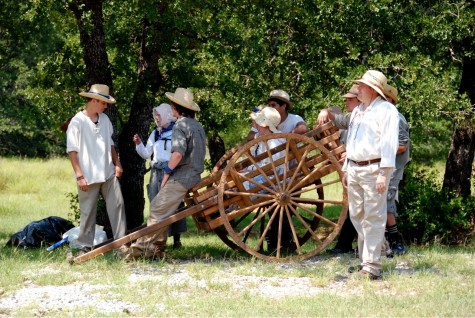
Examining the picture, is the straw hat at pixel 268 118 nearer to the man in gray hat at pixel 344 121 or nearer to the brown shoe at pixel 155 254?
the man in gray hat at pixel 344 121

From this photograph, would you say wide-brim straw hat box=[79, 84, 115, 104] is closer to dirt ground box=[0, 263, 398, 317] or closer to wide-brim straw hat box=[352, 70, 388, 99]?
dirt ground box=[0, 263, 398, 317]

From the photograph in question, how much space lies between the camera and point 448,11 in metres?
12.1

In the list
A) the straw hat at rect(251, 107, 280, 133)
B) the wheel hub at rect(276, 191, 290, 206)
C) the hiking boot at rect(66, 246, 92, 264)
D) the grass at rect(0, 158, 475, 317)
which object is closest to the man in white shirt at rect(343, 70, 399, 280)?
the grass at rect(0, 158, 475, 317)

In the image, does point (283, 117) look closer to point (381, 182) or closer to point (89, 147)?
point (89, 147)

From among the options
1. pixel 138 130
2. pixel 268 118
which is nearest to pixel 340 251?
pixel 268 118

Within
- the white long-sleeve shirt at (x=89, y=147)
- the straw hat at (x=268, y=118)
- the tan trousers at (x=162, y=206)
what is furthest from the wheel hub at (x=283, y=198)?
the white long-sleeve shirt at (x=89, y=147)

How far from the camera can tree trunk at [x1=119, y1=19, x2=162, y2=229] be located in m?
13.2

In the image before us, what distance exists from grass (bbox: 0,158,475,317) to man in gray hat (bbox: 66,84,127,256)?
1.45ft

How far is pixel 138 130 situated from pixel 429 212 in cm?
463

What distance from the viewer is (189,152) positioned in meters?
9.62

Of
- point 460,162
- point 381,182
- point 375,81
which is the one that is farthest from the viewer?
point 460,162

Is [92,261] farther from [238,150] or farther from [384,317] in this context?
[384,317]

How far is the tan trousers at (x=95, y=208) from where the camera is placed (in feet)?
32.5

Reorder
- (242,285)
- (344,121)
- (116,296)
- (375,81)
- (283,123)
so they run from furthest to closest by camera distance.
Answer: (283,123)
(344,121)
(375,81)
(242,285)
(116,296)
